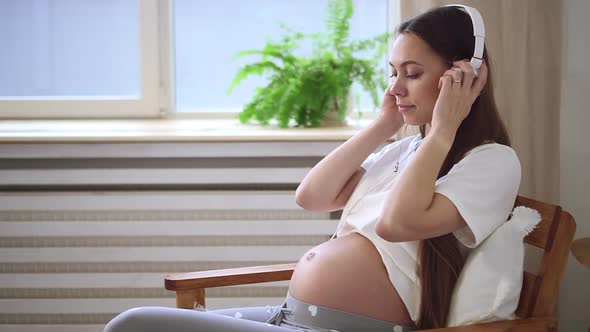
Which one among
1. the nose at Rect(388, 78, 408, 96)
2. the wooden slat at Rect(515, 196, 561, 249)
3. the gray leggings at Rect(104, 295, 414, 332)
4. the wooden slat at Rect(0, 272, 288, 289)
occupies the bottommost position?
the wooden slat at Rect(0, 272, 288, 289)

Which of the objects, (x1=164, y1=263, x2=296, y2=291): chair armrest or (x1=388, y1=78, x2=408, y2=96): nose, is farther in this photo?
(x1=164, y1=263, x2=296, y2=291): chair armrest

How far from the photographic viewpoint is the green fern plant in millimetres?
2637

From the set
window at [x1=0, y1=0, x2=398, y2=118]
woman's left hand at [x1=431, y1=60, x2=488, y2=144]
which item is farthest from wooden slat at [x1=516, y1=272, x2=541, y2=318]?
window at [x1=0, y1=0, x2=398, y2=118]

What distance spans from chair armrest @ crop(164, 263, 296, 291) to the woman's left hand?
0.51 m

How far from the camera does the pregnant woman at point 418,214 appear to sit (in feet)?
4.62

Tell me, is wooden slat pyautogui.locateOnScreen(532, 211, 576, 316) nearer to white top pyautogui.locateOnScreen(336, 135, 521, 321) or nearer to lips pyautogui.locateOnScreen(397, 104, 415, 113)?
white top pyautogui.locateOnScreen(336, 135, 521, 321)

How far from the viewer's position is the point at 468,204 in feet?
4.63

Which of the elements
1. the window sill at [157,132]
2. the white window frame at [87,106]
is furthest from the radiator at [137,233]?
the white window frame at [87,106]

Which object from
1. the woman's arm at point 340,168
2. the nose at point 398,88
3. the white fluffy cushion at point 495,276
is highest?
the nose at point 398,88

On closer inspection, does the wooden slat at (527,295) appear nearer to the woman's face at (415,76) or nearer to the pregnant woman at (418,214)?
the pregnant woman at (418,214)

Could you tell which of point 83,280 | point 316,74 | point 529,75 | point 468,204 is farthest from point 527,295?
point 83,280

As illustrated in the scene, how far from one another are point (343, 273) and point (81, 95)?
5.73 ft

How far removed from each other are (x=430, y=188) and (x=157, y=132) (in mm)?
1344

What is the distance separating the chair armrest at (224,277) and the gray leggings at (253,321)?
2.7 inches
